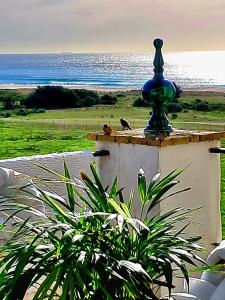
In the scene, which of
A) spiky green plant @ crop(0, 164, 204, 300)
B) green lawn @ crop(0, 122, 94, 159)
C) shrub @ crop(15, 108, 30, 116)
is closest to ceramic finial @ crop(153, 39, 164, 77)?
spiky green plant @ crop(0, 164, 204, 300)

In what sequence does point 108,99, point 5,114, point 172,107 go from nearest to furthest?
point 172,107 < point 5,114 < point 108,99

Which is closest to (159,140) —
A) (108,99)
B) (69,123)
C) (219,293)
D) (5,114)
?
(219,293)

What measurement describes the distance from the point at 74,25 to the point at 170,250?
89.5 ft

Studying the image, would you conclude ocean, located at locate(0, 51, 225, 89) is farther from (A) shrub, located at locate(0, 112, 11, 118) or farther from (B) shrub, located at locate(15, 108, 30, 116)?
(A) shrub, located at locate(0, 112, 11, 118)

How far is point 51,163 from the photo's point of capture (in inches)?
140

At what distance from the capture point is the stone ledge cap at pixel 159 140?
95.4 inches

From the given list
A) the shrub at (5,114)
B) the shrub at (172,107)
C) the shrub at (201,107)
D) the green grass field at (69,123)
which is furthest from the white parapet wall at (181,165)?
the shrub at (5,114)

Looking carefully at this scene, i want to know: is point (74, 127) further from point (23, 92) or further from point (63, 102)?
point (23, 92)

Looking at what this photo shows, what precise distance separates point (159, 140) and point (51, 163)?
1.28 m

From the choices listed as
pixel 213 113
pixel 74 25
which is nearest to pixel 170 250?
pixel 213 113

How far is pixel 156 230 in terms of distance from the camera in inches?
65.9

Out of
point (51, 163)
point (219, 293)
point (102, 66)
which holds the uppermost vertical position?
point (102, 66)

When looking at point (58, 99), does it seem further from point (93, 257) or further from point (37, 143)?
point (93, 257)

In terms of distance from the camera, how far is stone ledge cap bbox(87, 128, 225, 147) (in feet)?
7.95
